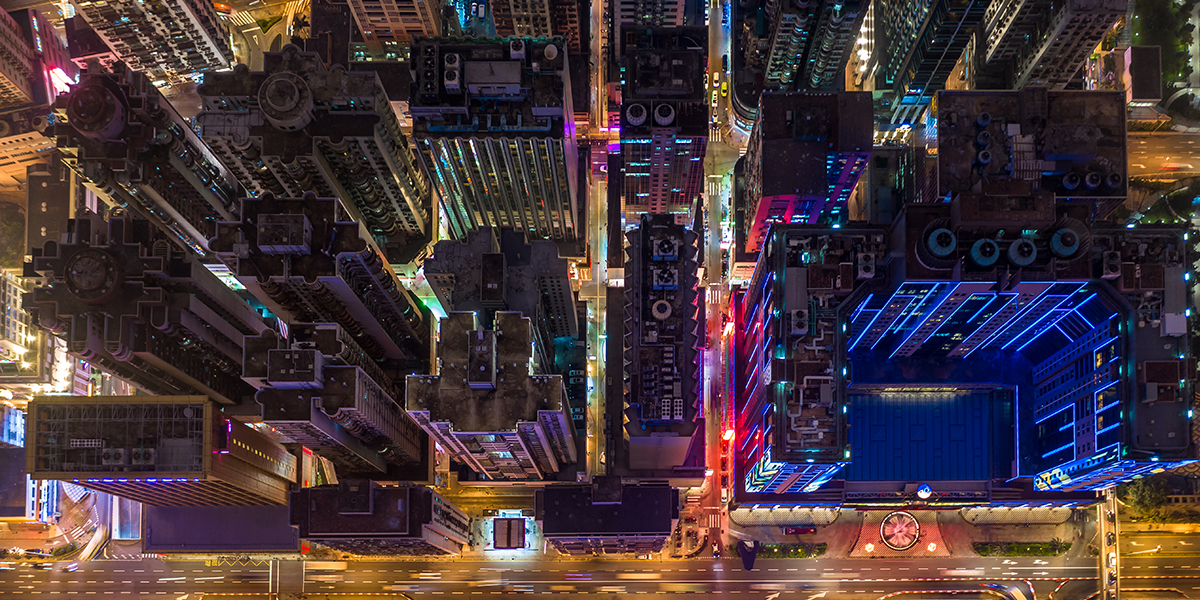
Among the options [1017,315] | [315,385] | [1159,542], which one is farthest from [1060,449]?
[315,385]

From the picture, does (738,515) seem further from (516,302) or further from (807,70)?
(807,70)

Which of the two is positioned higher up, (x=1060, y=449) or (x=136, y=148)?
(x=136, y=148)

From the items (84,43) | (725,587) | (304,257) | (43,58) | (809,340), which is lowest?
(725,587)

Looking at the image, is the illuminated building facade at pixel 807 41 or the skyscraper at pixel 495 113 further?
the illuminated building facade at pixel 807 41

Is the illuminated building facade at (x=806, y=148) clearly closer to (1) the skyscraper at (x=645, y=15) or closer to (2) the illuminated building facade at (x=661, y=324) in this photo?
(2) the illuminated building facade at (x=661, y=324)

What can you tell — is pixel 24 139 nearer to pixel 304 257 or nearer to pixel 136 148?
pixel 136 148

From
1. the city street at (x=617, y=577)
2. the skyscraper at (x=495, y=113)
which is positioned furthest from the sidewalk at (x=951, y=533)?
the skyscraper at (x=495, y=113)
